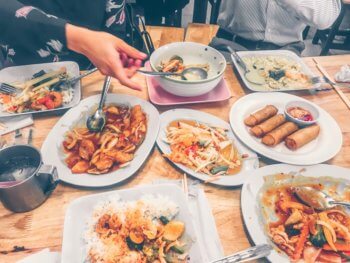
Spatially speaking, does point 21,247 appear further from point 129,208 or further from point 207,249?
point 207,249

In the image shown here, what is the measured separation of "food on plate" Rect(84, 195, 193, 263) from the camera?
1.07m

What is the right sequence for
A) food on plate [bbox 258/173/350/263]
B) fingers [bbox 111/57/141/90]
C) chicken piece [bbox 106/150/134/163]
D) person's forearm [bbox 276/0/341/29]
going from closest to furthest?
food on plate [bbox 258/173/350/263], chicken piece [bbox 106/150/134/163], fingers [bbox 111/57/141/90], person's forearm [bbox 276/0/341/29]

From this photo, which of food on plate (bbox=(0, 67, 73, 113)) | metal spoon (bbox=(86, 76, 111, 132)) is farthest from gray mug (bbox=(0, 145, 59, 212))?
food on plate (bbox=(0, 67, 73, 113))

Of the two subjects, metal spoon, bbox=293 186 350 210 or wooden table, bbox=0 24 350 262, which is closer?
wooden table, bbox=0 24 350 262

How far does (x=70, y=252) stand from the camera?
1.06 meters

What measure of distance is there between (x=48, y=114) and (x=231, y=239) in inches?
45.8

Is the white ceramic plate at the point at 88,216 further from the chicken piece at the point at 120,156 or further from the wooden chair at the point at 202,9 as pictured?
the wooden chair at the point at 202,9

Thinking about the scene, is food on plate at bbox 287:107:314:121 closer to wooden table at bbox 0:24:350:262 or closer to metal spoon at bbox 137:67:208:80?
wooden table at bbox 0:24:350:262

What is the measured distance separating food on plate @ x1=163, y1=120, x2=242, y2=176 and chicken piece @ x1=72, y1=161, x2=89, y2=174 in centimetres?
38

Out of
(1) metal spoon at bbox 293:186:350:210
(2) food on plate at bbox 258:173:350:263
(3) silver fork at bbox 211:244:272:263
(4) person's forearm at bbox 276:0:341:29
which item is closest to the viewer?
(3) silver fork at bbox 211:244:272:263

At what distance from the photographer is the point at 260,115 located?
1.67 m

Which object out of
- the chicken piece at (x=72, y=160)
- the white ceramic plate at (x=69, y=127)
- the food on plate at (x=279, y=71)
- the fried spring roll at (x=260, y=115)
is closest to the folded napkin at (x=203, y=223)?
the white ceramic plate at (x=69, y=127)

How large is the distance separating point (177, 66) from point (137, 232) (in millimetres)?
1122

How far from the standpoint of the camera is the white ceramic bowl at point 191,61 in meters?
1.69
